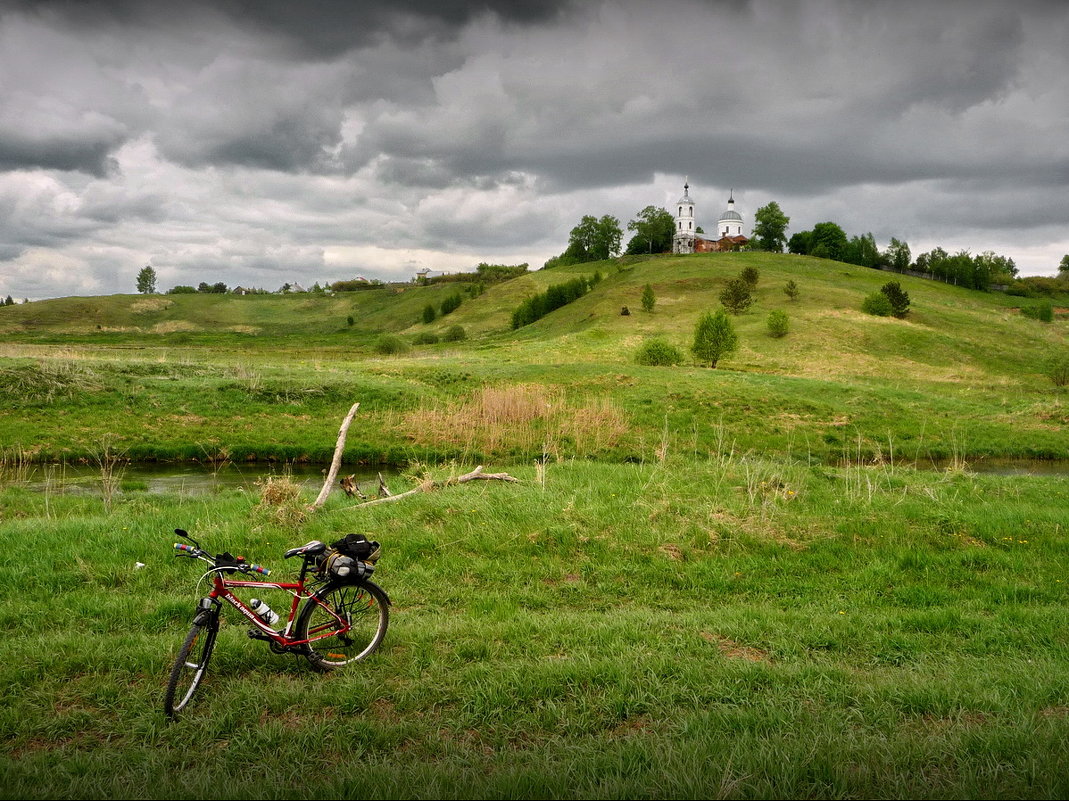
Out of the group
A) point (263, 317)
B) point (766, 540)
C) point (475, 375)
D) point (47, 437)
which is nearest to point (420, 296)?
point (263, 317)

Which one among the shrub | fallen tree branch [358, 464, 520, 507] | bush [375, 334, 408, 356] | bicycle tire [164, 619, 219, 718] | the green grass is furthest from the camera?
bush [375, 334, 408, 356]

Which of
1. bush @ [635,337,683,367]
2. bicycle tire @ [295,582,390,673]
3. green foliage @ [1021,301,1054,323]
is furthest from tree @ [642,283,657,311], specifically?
bicycle tire @ [295,582,390,673]

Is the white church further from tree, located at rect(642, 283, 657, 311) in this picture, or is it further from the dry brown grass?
the dry brown grass

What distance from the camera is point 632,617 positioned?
8.51 meters

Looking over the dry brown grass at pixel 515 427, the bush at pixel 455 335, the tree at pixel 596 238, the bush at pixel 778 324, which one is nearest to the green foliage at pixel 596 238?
the tree at pixel 596 238

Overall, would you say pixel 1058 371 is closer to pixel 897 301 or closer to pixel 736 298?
pixel 897 301

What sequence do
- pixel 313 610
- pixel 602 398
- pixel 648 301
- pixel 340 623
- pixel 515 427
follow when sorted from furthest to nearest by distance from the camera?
pixel 648 301 < pixel 602 398 < pixel 515 427 < pixel 340 623 < pixel 313 610

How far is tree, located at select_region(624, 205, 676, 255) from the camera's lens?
495 ft

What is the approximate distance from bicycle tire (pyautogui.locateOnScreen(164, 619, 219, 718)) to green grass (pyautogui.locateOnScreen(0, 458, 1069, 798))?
0.49 ft

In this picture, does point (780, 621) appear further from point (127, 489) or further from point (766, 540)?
point (127, 489)

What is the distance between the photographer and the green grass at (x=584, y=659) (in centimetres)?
482

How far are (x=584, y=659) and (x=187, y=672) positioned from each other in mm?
3988

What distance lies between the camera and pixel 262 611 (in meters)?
6.75

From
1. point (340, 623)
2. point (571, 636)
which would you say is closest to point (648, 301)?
point (571, 636)
